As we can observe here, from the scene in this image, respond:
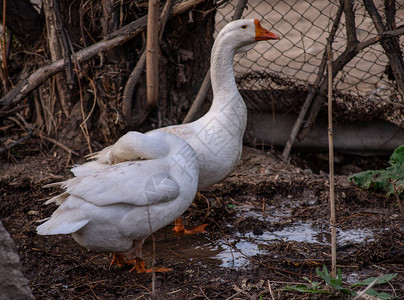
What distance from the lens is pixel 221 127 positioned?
391cm

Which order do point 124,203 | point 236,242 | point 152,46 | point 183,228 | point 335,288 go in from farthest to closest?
point 152,46
point 183,228
point 236,242
point 124,203
point 335,288

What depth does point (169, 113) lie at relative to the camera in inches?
211

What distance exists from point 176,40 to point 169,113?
2.48 ft

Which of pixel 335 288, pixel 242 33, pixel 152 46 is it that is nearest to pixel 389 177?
pixel 242 33

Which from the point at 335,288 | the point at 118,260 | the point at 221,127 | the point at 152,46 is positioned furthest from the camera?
the point at 152,46

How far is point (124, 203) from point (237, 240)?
3.60 ft

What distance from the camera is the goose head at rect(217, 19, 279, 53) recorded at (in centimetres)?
411

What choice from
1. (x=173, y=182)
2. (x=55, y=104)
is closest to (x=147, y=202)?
(x=173, y=182)

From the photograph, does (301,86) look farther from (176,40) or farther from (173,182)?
(173,182)

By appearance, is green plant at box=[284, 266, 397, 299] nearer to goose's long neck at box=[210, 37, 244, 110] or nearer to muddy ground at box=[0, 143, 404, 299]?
muddy ground at box=[0, 143, 404, 299]

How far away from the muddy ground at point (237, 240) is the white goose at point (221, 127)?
53cm

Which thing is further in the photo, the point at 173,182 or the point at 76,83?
the point at 76,83

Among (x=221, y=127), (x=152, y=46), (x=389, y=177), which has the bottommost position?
(x=389, y=177)

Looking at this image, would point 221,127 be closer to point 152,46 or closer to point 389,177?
point 152,46
